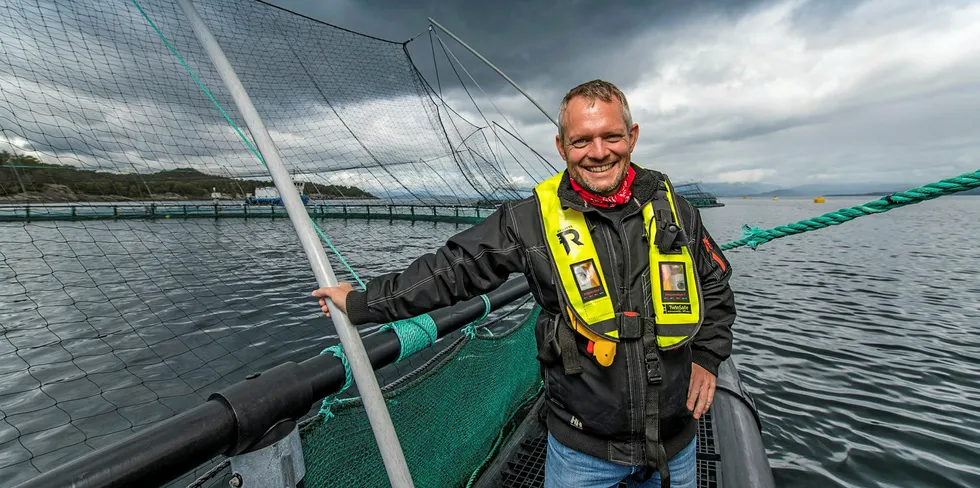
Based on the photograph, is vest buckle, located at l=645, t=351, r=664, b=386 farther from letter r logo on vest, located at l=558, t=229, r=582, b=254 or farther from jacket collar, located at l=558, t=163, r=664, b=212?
jacket collar, located at l=558, t=163, r=664, b=212

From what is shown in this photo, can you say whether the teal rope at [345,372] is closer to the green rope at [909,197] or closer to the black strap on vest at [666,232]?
the black strap on vest at [666,232]

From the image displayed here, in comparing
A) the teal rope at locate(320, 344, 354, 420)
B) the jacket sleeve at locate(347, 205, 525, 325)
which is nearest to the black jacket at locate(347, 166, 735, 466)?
the jacket sleeve at locate(347, 205, 525, 325)

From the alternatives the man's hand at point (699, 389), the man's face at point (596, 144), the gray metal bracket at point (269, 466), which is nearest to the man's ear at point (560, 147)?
the man's face at point (596, 144)

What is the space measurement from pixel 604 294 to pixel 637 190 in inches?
20.9

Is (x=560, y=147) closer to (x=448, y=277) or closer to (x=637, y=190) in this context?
(x=637, y=190)

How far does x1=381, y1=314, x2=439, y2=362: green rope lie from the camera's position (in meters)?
2.27

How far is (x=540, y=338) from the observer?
2012 millimetres

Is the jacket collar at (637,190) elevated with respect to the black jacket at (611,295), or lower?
elevated

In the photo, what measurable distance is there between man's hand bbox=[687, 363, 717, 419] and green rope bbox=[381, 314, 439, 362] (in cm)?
139

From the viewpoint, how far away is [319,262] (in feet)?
6.42

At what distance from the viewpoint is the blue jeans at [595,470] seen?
6.32ft

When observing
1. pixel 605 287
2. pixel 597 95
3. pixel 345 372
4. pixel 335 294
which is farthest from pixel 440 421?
pixel 597 95

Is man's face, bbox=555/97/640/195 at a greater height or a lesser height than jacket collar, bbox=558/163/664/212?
greater

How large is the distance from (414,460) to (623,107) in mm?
2466
